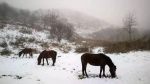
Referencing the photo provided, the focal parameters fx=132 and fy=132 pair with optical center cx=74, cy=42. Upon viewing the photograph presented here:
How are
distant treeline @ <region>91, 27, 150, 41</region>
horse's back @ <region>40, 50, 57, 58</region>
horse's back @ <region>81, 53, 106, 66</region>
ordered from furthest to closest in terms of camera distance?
distant treeline @ <region>91, 27, 150, 41</region> < horse's back @ <region>40, 50, 57, 58</region> < horse's back @ <region>81, 53, 106, 66</region>

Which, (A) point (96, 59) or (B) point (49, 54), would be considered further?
(B) point (49, 54)

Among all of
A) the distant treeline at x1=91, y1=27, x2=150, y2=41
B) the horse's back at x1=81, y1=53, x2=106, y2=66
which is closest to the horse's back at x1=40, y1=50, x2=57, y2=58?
the horse's back at x1=81, y1=53, x2=106, y2=66

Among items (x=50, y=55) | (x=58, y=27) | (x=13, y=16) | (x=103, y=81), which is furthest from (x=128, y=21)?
(x=13, y=16)

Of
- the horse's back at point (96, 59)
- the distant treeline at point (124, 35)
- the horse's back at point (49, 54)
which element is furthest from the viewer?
the distant treeline at point (124, 35)

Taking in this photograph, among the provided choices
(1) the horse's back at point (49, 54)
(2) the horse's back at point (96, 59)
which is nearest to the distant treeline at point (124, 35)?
(2) the horse's back at point (96, 59)

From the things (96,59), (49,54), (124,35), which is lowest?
(124,35)

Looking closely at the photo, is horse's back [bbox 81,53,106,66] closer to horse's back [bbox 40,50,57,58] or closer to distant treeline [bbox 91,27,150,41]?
horse's back [bbox 40,50,57,58]

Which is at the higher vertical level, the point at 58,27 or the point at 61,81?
the point at 58,27

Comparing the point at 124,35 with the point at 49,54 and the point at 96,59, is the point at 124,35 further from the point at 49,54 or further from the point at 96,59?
the point at 96,59

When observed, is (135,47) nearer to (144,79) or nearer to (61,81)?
(144,79)

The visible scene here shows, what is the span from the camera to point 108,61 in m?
11.9

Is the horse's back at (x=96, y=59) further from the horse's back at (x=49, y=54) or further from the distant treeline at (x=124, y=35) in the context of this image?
the distant treeline at (x=124, y=35)

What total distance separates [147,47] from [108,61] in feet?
39.9

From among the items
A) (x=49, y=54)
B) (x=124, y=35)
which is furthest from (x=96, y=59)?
(x=124, y=35)
